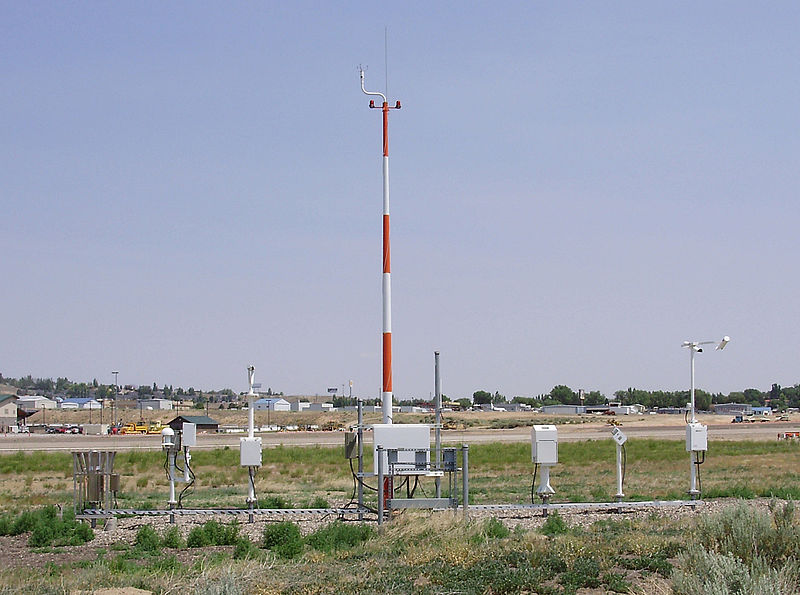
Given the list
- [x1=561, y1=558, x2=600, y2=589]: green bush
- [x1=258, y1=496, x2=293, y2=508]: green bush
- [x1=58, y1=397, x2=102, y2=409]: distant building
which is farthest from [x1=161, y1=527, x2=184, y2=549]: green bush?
[x1=58, y1=397, x2=102, y2=409]: distant building

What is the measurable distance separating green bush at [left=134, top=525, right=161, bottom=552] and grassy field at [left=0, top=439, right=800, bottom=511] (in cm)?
483

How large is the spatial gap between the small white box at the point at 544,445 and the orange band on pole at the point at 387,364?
292 centimetres

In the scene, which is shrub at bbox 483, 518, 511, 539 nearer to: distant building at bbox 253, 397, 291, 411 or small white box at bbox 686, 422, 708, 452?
small white box at bbox 686, 422, 708, 452

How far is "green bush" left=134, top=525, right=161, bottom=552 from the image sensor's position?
1362 cm

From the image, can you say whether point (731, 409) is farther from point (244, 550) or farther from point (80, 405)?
point (244, 550)

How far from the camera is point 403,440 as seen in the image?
16.7 meters

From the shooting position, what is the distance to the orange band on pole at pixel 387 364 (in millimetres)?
17188

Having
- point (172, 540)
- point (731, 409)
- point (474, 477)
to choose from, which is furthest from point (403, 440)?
point (731, 409)

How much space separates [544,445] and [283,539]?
6.15m

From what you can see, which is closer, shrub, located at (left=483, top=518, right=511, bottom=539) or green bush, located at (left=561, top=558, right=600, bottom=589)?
green bush, located at (left=561, top=558, right=600, bottom=589)

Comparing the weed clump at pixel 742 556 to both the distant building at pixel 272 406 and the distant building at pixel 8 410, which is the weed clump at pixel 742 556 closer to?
the distant building at pixel 8 410

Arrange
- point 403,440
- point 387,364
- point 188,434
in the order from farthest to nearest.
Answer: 1. point 188,434
2. point 387,364
3. point 403,440

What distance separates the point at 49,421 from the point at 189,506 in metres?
129

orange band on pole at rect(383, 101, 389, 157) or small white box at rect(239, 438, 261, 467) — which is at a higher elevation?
orange band on pole at rect(383, 101, 389, 157)
